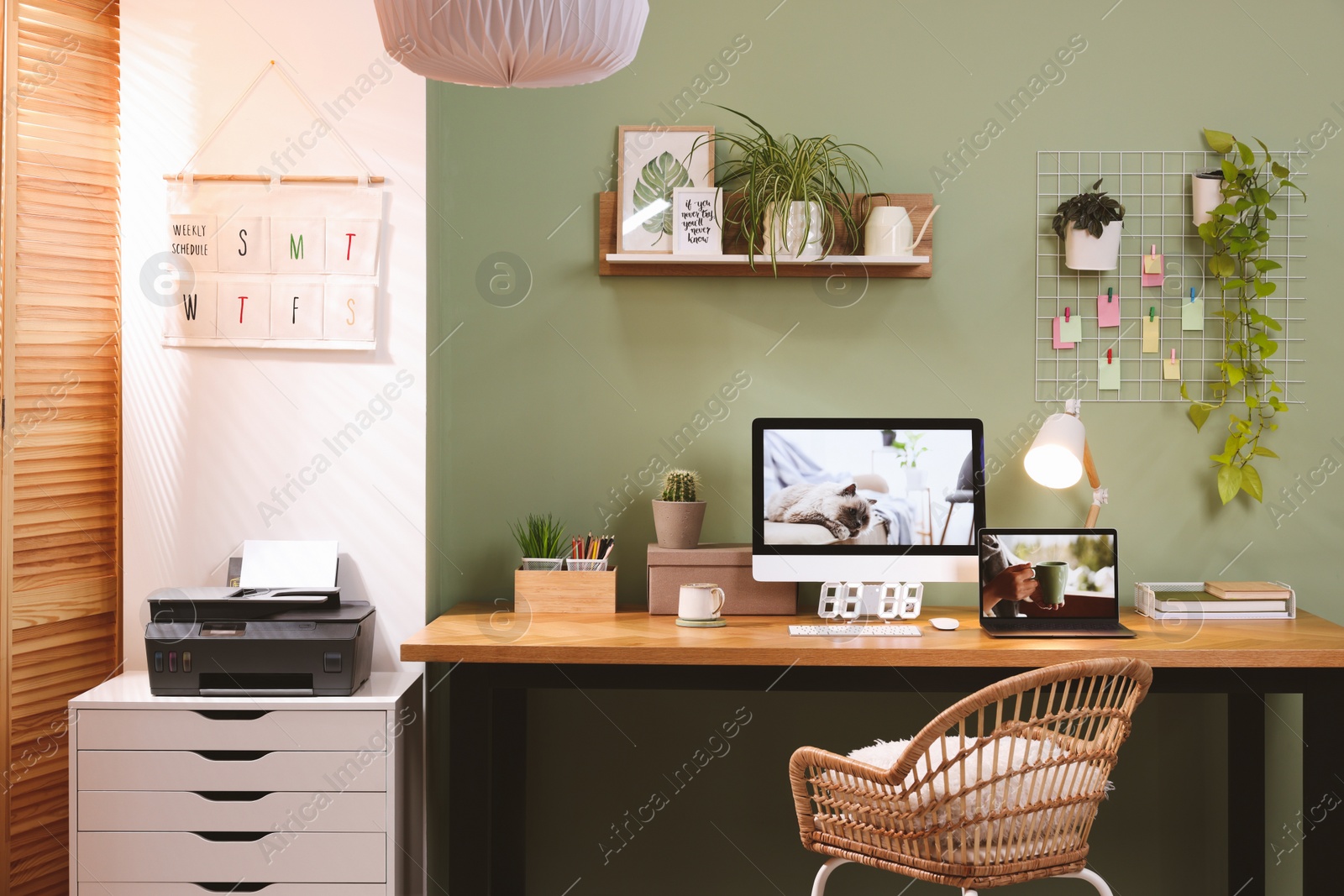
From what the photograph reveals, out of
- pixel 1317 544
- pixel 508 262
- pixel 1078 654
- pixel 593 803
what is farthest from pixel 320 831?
pixel 1317 544

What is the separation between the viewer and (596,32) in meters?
1.21

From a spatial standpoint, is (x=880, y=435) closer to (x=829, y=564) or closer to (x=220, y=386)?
(x=829, y=564)

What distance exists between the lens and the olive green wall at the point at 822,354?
237 centimetres

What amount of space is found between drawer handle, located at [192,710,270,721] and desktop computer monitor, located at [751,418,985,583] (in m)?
1.09

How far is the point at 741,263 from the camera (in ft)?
7.62

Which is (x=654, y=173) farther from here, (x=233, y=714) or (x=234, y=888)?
(x=234, y=888)

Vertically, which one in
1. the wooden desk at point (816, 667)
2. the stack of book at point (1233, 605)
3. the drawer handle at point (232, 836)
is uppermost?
the stack of book at point (1233, 605)

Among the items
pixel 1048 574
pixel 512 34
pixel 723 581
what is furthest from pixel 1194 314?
pixel 512 34

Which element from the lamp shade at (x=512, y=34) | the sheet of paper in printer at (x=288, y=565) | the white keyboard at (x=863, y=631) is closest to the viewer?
the lamp shade at (x=512, y=34)

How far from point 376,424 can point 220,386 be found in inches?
14.4

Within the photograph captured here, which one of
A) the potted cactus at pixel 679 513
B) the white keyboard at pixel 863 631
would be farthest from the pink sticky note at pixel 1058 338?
the potted cactus at pixel 679 513

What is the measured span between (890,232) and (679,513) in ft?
2.79

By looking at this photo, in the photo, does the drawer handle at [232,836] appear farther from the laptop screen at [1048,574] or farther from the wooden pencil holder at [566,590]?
the laptop screen at [1048,574]

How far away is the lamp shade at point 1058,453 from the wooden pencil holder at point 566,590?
1036mm
